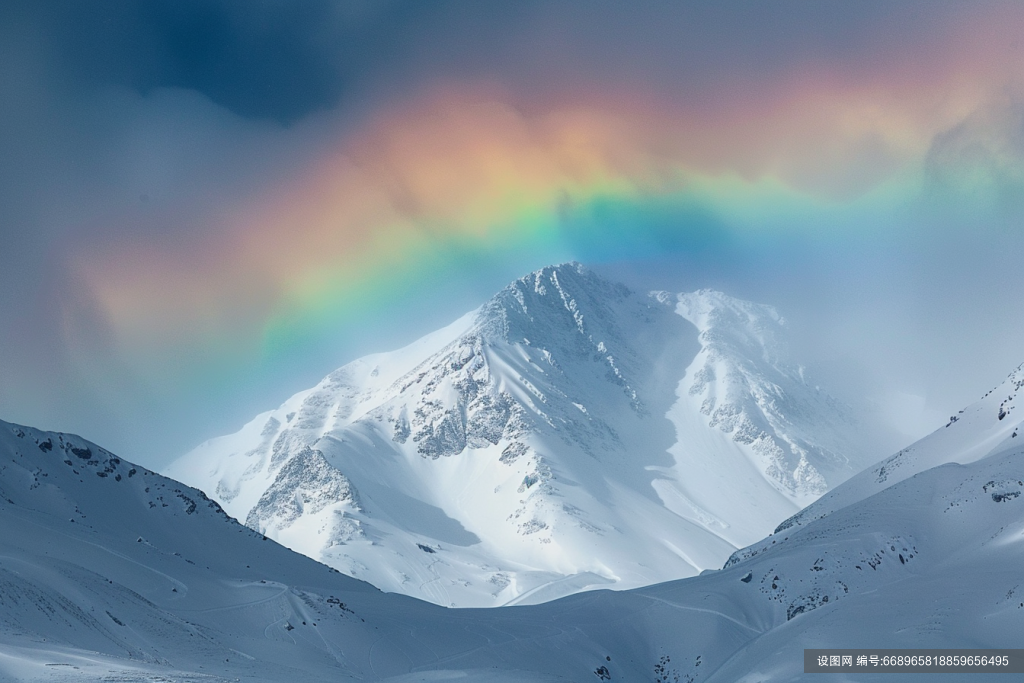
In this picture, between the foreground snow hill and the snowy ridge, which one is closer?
the foreground snow hill

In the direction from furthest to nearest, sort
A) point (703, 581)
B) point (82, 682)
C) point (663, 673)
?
1. point (703, 581)
2. point (663, 673)
3. point (82, 682)

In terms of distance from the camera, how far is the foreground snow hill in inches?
1799

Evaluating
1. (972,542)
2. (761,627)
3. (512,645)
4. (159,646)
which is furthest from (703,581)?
(159,646)

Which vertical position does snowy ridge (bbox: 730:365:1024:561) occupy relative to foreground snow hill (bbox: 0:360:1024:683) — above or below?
above

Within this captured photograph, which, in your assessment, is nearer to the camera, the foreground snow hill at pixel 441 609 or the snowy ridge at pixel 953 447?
the foreground snow hill at pixel 441 609

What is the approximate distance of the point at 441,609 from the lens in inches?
3511

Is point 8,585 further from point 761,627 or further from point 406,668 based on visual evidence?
point 761,627

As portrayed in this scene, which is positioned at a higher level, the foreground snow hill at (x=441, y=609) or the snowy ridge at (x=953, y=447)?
the snowy ridge at (x=953, y=447)

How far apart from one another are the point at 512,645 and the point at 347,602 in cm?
1838

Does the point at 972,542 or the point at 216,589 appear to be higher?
the point at 972,542

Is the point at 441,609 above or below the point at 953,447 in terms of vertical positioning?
below

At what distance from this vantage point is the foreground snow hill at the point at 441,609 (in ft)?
150

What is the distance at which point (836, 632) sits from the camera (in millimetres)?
49594

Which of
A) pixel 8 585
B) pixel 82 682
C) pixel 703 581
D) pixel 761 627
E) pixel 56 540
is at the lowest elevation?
pixel 82 682
